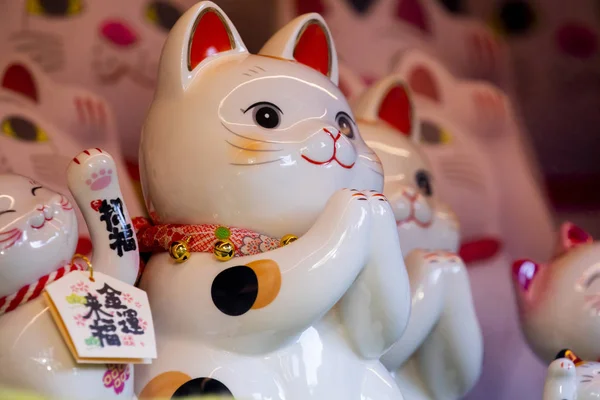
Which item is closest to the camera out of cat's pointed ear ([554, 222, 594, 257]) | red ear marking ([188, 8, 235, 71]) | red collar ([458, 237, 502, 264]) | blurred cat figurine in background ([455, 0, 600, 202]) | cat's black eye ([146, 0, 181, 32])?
red ear marking ([188, 8, 235, 71])

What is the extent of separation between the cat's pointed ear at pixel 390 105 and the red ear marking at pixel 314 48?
8.2 inches

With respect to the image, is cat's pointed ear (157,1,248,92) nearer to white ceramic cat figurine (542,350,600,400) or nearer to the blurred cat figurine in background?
white ceramic cat figurine (542,350,600,400)

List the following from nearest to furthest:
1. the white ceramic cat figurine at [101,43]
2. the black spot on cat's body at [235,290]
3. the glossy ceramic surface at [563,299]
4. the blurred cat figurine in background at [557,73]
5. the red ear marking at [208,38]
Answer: the black spot on cat's body at [235,290] → the red ear marking at [208,38] → the glossy ceramic surface at [563,299] → the white ceramic cat figurine at [101,43] → the blurred cat figurine in background at [557,73]

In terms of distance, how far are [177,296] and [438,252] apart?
378mm

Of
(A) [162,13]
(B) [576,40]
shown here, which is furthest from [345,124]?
(B) [576,40]

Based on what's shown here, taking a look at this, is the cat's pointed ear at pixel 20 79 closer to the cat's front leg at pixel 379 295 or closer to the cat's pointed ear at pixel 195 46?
the cat's pointed ear at pixel 195 46

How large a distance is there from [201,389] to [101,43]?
2.40ft

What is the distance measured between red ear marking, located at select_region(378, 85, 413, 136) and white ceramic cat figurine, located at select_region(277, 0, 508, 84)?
349 millimetres

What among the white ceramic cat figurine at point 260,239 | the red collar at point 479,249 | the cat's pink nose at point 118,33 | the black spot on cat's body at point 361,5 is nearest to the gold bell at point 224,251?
the white ceramic cat figurine at point 260,239

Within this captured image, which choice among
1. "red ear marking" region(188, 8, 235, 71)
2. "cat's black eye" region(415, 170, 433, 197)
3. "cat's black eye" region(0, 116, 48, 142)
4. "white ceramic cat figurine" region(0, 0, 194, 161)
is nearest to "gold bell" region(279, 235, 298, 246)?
"red ear marking" region(188, 8, 235, 71)

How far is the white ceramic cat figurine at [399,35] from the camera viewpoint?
1.57 metres

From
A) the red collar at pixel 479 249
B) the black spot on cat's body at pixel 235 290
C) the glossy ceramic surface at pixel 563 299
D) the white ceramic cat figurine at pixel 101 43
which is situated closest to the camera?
the black spot on cat's body at pixel 235 290

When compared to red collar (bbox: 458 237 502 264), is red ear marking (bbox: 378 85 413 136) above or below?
above

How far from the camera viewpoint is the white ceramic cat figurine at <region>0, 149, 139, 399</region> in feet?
2.17
